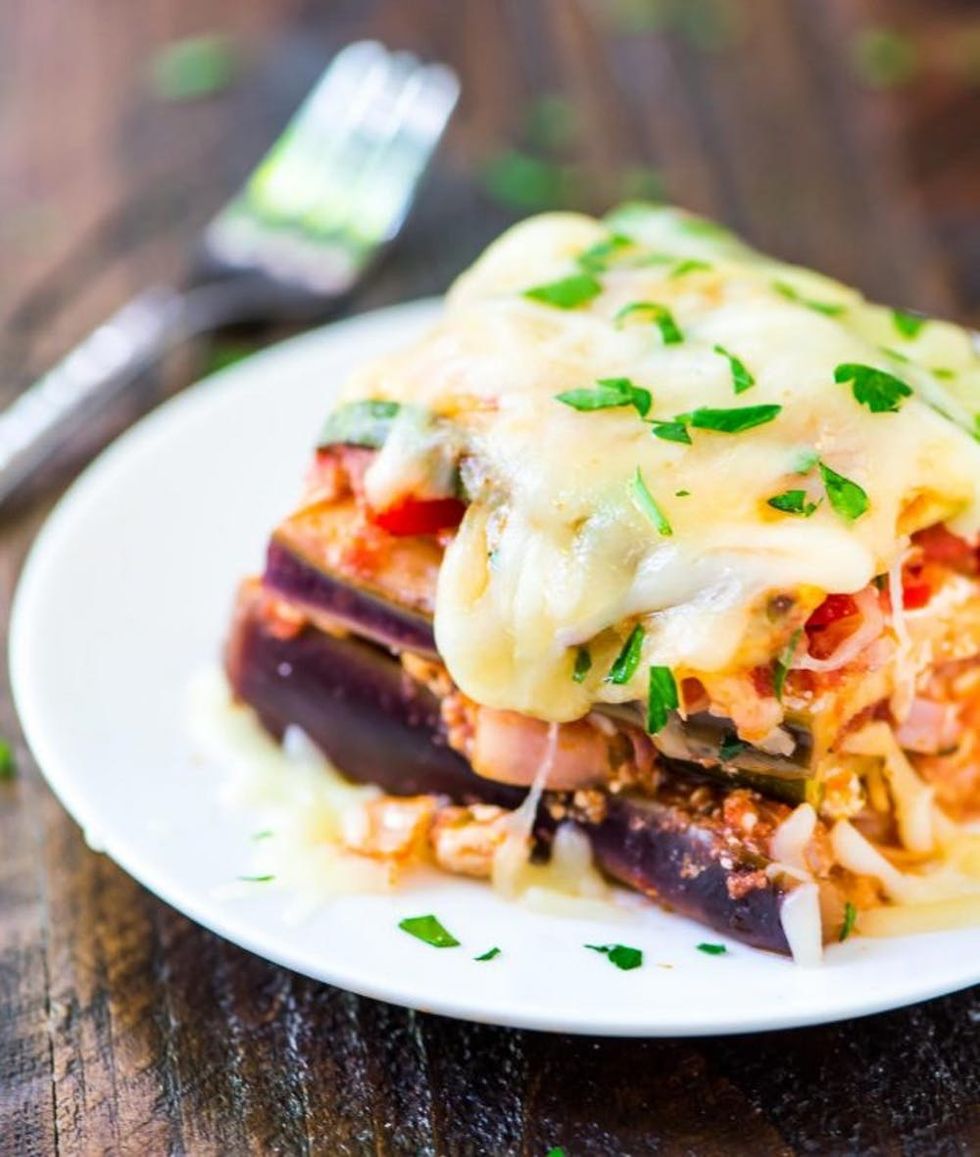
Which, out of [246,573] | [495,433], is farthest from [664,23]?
[495,433]

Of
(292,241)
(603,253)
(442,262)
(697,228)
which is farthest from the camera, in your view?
(442,262)

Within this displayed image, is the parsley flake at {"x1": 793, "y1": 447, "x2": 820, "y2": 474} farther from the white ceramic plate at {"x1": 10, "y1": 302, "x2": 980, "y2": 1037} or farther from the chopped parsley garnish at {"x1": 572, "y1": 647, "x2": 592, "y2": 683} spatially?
the white ceramic plate at {"x1": 10, "y1": 302, "x2": 980, "y2": 1037}

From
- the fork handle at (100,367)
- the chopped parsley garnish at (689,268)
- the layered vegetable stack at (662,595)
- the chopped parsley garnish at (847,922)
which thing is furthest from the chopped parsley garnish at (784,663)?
the fork handle at (100,367)

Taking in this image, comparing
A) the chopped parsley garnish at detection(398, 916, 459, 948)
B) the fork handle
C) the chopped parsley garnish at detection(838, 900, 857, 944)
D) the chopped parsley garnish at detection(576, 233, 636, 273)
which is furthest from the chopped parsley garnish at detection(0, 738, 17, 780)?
the chopped parsley garnish at detection(838, 900, 857, 944)

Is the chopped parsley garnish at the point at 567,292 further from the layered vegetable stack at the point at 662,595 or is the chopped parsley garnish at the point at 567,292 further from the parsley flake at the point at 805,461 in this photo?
the parsley flake at the point at 805,461

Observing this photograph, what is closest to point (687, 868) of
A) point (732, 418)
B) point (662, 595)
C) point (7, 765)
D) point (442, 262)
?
point (662, 595)

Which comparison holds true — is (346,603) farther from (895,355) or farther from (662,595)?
(895,355)
